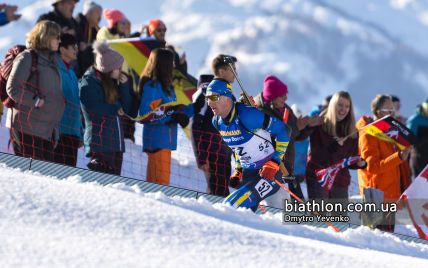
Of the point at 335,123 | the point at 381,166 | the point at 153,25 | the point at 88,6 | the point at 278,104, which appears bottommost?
the point at 381,166

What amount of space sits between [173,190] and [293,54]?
496 ft

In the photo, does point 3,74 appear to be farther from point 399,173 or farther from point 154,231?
point 399,173

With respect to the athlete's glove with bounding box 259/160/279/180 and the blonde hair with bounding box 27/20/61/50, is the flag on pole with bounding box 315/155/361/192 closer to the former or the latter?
the athlete's glove with bounding box 259/160/279/180

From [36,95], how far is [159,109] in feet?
4.01

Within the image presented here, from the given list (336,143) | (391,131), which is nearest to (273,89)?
(336,143)

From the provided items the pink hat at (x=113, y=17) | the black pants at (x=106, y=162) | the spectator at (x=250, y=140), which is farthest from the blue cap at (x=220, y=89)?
the pink hat at (x=113, y=17)

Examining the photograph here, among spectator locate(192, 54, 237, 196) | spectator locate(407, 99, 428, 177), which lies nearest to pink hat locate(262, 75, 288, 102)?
spectator locate(192, 54, 237, 196)

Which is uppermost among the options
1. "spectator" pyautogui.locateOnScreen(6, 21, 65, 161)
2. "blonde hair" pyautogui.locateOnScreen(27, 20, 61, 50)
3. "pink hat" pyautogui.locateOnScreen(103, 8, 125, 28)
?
"pink hat" pyautogui.locateOnScreen(103, 8, 125, 28)

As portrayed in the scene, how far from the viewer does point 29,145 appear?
9891 millimetres

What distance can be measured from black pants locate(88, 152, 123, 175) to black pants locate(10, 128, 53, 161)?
433 mm

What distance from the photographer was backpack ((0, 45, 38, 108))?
983cm

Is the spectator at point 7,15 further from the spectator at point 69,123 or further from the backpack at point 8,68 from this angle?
the spectator at point 69,123

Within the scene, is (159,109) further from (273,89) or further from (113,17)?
(113,17)

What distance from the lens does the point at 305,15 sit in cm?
17662
